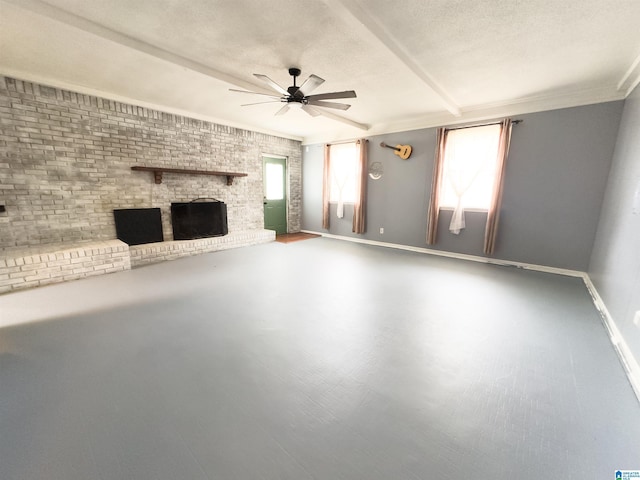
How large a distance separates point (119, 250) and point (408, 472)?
4.44 metres

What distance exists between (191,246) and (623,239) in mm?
5889

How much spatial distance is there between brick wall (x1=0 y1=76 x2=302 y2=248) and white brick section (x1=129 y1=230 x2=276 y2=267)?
0.46m

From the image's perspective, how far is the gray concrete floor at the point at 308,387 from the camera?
47.5 inches

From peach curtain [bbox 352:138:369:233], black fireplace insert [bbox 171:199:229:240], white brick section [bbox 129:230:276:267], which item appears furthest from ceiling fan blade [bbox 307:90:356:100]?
white brick section [bbox 129:230:276:267]

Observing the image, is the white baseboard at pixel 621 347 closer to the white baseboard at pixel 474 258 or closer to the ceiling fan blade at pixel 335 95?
the white baseboard at pixel 474 258

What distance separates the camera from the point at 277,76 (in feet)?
11.0

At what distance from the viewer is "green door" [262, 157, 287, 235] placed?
672cm

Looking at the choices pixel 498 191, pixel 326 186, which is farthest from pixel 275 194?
pixel 498 191

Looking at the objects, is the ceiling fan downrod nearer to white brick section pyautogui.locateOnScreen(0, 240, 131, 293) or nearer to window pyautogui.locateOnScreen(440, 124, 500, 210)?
window pyautogui.locateOnScreen(440, 124, 500, 210)

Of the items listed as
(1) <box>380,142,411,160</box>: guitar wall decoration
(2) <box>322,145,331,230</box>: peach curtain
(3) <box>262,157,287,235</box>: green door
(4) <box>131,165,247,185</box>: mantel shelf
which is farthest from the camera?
(3) <box>262,157,287,235</box>: green door

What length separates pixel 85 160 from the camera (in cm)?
398

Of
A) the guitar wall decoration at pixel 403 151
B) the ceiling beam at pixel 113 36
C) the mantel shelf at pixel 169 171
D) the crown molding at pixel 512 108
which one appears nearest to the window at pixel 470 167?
the crown molding at pixel 512 108

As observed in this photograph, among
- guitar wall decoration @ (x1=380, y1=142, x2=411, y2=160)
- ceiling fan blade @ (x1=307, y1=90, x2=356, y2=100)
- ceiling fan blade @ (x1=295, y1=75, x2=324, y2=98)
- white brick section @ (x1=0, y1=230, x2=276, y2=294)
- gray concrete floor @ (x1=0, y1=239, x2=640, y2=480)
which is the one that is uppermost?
ceiling fan blade @ (x1=295, y1=75, x2=324, y2=98)

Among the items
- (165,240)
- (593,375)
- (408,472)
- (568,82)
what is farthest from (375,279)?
(165,240)
